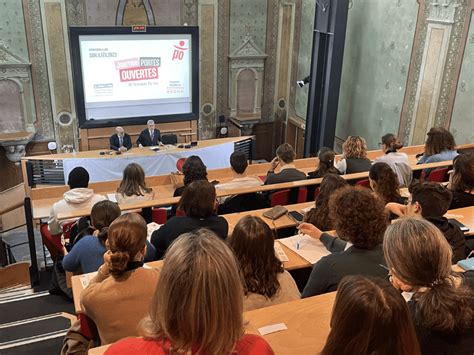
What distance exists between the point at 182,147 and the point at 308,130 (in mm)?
2327

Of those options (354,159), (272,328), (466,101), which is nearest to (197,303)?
(272,328)

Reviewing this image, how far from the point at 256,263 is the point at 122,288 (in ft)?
2.02

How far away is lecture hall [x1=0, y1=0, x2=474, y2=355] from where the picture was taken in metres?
1.36

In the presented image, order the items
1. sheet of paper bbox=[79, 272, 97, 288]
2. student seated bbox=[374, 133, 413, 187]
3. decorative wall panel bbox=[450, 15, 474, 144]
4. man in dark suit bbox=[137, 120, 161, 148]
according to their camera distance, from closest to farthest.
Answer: sheet of paper bbox=[79, 272, 97, 288] < student seated bbox=[374, 133, 413, 187] < decorative wall panel bbox=[450, 15, 474, 144] < man in dark suit bbox=[137, 120, 161, 148]

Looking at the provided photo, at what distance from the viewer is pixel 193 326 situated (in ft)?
4.04

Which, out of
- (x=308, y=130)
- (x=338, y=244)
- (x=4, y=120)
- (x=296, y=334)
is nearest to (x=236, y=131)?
(x=308, y=130)

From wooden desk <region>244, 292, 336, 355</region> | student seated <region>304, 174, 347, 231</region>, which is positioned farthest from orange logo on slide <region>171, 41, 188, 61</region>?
wooden desk <region>244, 292, 336, 355</region>

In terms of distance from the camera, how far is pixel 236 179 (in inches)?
189

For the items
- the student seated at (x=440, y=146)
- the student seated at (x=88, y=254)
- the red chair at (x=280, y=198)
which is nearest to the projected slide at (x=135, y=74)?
the student seated at (x=440, y=146)

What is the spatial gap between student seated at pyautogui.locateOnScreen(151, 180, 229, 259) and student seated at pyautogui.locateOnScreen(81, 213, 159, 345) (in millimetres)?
911

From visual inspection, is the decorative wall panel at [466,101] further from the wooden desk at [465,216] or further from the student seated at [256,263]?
the student seated at [256,263]

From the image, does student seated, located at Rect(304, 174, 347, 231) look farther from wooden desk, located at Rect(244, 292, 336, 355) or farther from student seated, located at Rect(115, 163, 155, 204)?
student seated, located at Rect(115, 163, 155, 204)

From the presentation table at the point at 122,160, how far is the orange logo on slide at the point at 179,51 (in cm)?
215

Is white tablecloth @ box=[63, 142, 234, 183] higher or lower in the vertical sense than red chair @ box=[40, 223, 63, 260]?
lower
